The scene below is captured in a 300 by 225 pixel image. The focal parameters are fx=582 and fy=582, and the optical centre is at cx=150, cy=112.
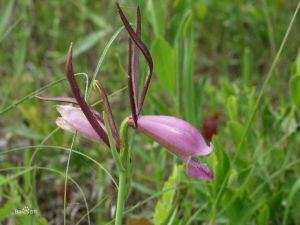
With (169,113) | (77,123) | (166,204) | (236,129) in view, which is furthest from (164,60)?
(77,123)

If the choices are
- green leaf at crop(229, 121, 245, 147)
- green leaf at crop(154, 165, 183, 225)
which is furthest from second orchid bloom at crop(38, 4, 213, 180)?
green leaf at crop(229, 121, 245, 147)

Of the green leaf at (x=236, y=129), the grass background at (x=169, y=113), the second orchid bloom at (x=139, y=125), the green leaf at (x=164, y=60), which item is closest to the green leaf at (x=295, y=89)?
the grass background at (x=169, y=113)

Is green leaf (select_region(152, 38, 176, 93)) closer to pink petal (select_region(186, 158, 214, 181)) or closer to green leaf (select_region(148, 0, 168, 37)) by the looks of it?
green leaf (select_region(148, 0, 168, 37))

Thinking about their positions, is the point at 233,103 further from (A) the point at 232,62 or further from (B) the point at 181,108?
(A) the point at 232,62

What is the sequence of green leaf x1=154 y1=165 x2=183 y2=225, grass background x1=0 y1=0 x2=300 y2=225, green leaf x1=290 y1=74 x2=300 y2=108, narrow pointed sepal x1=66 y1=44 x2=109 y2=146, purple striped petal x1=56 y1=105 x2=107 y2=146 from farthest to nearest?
green leaf x1=290 y1=74 x2=300 y2=108
grass background x1=0 y1=0 x2=300 y2=225
green leaf x1=154 y1=165 x2=183 y2=225
purple striped petal x1=56 y1=105 x2=107 y2=146
narrow pointed sepal x1=66 y1=44 x2=109 y2=146

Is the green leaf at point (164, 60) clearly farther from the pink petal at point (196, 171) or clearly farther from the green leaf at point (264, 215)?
the pink petal at point (196, 171)

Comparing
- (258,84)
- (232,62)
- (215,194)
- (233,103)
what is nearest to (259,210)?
(215,194)

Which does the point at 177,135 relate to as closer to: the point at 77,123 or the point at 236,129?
the point at 77,123
